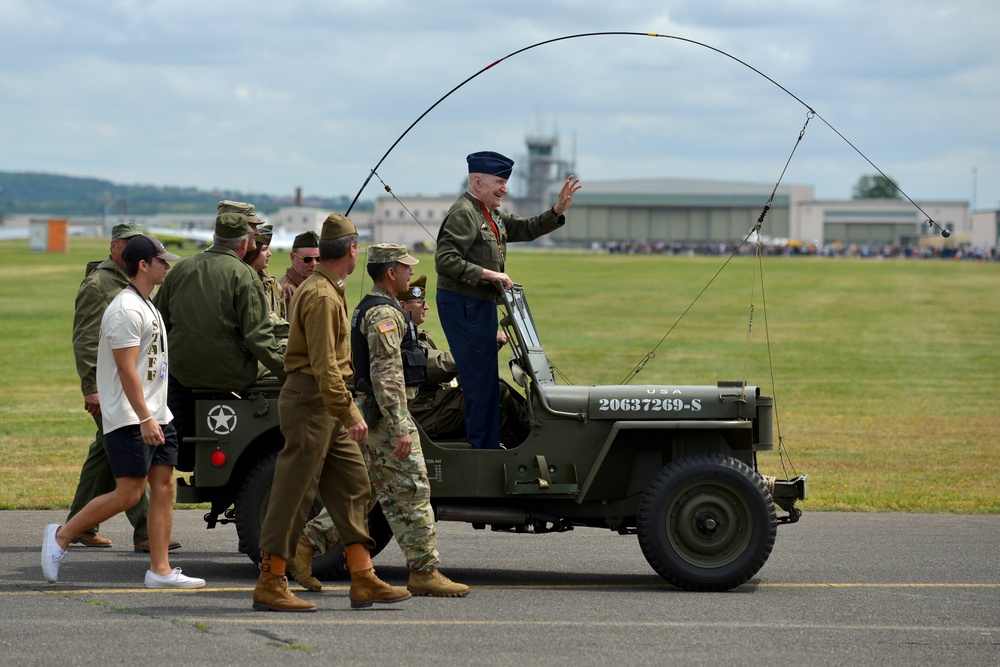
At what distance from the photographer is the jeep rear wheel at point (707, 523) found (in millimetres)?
7152

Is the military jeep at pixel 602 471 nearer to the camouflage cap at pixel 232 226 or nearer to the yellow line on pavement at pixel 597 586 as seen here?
the yellow line on pavement at pixel 597 586

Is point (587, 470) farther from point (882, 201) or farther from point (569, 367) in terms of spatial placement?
point (882, 201)

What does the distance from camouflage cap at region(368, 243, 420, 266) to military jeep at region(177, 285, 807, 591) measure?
80 centimetres

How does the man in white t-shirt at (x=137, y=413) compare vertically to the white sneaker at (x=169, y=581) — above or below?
above

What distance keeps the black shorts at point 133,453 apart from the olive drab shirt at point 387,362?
124 centimetres

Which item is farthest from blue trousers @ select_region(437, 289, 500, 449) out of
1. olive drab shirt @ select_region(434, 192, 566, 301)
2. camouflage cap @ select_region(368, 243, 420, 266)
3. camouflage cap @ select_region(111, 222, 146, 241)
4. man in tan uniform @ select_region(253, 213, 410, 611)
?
camouflage cap @ select_region(111, 222, 146, 241)

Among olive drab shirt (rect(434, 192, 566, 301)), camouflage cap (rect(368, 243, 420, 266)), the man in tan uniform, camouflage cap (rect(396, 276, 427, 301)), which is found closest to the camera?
the man in tan uniform

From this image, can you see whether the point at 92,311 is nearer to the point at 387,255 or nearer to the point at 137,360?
the point at 137,360

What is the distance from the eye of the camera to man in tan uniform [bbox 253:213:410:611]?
21.3ft

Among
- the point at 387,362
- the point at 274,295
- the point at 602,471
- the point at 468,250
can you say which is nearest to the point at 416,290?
the point at 468,250

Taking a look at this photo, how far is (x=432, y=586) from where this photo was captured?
695 centimetres

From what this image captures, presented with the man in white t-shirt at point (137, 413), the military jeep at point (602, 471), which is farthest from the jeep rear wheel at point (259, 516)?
the man in white t-shirt at point (137, 413)

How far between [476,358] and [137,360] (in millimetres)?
1780

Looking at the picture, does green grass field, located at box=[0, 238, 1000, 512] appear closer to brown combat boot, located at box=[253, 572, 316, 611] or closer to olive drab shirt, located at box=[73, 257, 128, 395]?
olive drab shirt, located at box=[73, 257, 128, 395]
